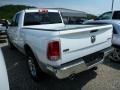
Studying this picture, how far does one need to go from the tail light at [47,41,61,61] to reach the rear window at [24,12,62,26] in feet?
8.45

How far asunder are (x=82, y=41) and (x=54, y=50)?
0.71 m

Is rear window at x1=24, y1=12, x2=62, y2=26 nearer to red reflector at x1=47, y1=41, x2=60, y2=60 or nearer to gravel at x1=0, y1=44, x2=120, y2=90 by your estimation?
gravel at x1=0, y1=44, x2=120, y2=90

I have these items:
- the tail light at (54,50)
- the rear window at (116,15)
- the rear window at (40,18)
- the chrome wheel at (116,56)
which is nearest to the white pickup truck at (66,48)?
the tail light at (54,50)

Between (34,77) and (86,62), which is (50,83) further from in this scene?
(86,62)

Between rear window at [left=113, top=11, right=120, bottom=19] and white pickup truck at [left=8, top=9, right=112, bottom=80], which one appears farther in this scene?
rear window at [left=113, top=11, right=120, bottom=19]

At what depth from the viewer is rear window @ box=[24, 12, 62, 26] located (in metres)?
5.88

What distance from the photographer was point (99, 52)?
439 centimetres

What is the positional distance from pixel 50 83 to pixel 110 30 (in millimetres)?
2064

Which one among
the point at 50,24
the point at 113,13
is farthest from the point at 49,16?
the point at 113,13

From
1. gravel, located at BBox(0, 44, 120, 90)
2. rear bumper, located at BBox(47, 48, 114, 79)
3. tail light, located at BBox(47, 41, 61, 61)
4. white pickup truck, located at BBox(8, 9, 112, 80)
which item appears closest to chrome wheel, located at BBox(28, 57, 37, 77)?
white pickup truck, located at BBox(8, 9, 112, 80)

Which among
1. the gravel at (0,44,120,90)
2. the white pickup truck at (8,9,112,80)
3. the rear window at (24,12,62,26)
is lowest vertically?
the gravel at (0,44,120,90)

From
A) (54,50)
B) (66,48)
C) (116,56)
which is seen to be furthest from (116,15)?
(54,50)

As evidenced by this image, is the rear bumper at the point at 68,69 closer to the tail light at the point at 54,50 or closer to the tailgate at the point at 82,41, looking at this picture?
the tailgate at the point at 82,41

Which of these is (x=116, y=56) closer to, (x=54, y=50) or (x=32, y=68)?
(x=32, y=68)
